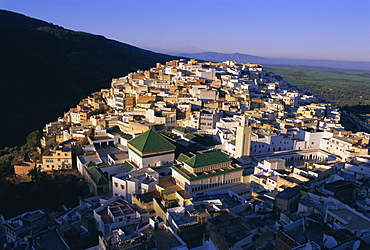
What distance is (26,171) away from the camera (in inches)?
1005

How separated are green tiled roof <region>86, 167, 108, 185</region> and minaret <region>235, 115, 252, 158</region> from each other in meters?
10.1

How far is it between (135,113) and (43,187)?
532 inches

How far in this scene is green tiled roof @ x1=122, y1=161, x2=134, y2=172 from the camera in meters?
21.9

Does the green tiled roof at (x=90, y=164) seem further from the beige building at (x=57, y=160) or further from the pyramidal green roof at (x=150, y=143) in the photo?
the pyramidal green roof at (x=150, y=143)

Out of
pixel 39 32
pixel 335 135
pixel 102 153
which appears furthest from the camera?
pixel 39 32

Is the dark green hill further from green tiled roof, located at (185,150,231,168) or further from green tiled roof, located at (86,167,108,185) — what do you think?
green tiled roof, located at (185,150,231,168)

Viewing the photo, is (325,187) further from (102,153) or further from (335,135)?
(102,153)

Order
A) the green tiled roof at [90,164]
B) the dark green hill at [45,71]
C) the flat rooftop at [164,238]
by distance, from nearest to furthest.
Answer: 1. the flat rooftop at [164,238]
2. the green tiled roof at [90,164]
3. the dark green hill at [45,71]

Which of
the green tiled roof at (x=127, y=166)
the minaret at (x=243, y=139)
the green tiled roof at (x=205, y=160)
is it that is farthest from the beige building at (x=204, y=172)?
the minaret at (x=243, y=139)

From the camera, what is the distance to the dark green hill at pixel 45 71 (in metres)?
47.2

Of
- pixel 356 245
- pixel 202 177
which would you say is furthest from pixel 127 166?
pixel 356 245

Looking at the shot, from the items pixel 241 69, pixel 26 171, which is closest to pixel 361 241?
pixel 26 171

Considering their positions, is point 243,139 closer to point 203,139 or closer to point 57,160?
point 203,139

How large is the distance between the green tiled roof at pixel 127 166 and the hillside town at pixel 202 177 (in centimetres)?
11
